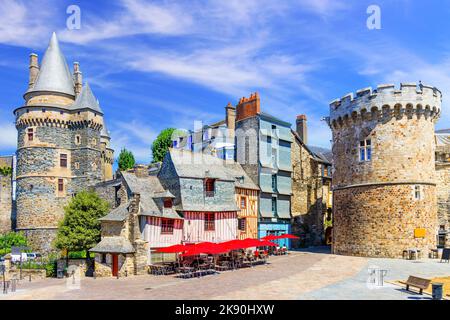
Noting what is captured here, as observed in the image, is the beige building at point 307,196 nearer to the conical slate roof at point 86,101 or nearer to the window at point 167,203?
the window at point 167,203

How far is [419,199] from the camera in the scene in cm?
2961

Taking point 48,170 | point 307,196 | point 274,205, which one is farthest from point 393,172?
point 48,170

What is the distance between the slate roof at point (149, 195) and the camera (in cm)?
2887

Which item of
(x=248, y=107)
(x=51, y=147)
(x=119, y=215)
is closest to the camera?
(x=119, y=215)

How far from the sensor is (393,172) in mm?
29875

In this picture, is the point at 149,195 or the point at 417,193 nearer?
the point at 417,193

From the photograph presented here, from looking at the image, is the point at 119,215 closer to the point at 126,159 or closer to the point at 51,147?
the point at 51,147

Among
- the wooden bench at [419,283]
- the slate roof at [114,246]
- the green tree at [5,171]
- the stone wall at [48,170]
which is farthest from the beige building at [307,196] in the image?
the green tree at [5,171]

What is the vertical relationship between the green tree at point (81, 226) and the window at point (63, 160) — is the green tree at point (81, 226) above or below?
below

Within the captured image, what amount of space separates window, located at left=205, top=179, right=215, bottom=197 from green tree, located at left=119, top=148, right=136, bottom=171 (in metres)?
27.3

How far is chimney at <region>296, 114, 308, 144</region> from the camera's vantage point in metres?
46.4

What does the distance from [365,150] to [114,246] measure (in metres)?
18.4

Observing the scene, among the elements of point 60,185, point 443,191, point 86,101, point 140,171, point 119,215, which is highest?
point 86,101
